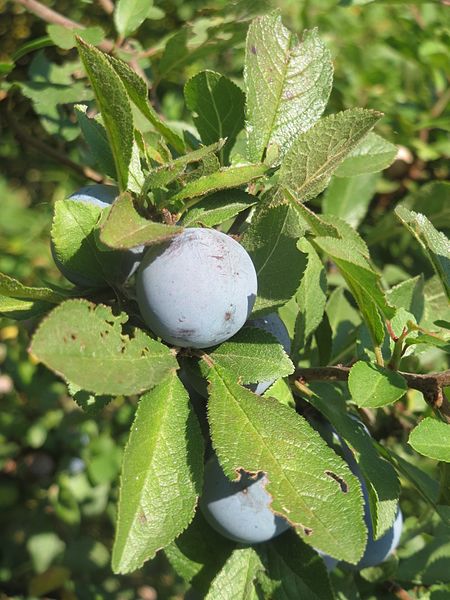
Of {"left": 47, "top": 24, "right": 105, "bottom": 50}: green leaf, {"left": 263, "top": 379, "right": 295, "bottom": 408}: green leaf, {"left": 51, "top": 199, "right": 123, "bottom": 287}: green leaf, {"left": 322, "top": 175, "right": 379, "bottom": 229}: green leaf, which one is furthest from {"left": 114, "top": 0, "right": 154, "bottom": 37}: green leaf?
{"left": 263, "top": 379, "right": 295, "bottom": 408}: green leaf

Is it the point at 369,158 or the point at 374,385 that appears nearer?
the point at 374,385

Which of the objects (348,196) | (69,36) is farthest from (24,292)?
(348,196)

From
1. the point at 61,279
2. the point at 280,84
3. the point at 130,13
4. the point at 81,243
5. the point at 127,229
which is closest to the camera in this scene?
the point at 127,229

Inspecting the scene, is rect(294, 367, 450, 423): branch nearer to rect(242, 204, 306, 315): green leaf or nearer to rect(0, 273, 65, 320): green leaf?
rect(242, 204, 306, 315): green leaf

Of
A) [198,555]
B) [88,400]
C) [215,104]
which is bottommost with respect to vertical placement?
[198,555]

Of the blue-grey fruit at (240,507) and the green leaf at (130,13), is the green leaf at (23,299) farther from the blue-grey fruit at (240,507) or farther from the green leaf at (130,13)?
the green leaf at (130,13)

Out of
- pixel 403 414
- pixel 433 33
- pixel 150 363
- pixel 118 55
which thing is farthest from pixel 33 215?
pixel 150 363

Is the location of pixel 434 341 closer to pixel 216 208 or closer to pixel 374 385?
pixel 374 385
